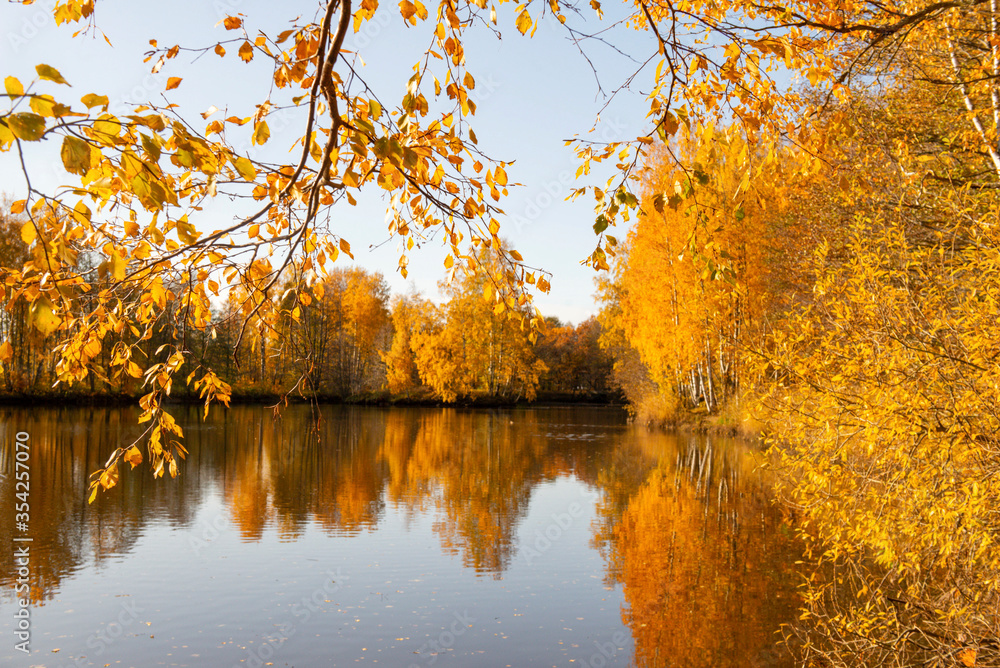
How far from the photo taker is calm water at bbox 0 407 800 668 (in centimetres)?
575

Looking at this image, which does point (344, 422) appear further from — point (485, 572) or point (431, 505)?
point (485, 572)

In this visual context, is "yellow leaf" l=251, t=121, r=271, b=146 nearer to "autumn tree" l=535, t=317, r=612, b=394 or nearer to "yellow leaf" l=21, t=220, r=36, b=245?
"yellow leaf" l=21, t=220, r=36, b=245

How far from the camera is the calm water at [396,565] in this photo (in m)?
5.75

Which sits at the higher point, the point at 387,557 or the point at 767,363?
the point at 767,363

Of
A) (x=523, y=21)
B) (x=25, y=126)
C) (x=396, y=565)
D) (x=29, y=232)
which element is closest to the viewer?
(x=25, y=126)

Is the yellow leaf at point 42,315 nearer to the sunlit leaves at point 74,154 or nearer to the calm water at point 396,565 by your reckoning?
the sunlit leaves at point 74,154

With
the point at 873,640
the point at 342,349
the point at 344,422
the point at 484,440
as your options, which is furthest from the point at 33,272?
the point at 342,349

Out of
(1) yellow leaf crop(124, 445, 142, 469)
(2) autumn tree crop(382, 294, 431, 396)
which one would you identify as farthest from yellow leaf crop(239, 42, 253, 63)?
(2) autumn tree crop(382, 294, 431, 396)

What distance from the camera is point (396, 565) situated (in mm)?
7949

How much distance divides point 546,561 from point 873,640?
4415 mm

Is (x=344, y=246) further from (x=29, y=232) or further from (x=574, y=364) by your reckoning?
(x=574, y=364)

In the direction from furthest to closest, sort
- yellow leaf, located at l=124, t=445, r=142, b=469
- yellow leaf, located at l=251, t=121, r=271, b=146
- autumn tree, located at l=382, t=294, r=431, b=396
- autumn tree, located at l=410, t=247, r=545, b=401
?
autumn tree, located at l=382, t=294, r=431, b=396
autumn tree, located at l=410, t=247, r=545, b=401
yellow leaf, located at l=124, t=445, r=142, b=469
yellow leaf, located at l=251, t=121, r=271, b=146

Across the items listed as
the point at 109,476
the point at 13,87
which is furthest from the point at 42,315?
the point at 109,476

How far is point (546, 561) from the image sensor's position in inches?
330
